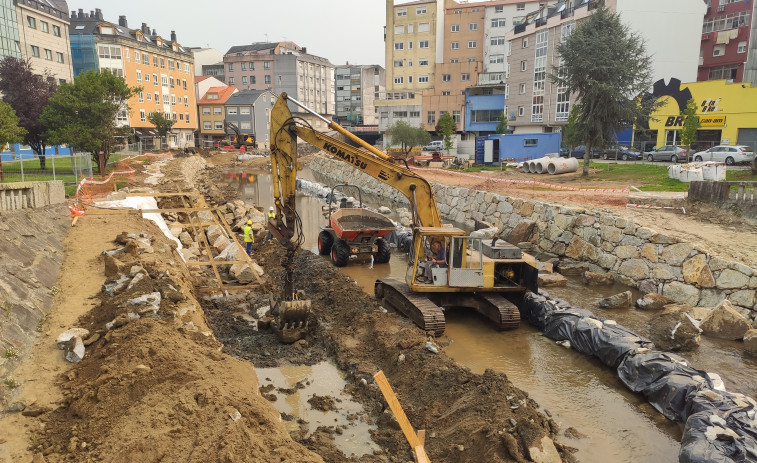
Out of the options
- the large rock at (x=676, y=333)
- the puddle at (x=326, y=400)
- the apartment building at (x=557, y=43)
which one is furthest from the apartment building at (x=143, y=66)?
the large rock at (x=676, y=333)

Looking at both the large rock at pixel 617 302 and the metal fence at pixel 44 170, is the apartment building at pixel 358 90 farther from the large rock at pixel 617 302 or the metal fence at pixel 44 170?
the large rock at pixel 617 302

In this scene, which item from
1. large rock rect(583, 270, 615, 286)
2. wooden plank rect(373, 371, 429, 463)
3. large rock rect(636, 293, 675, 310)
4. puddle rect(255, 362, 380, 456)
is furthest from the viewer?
large rock rect(583, 270, 615, 286)

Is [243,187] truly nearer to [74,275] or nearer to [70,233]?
[70,233]

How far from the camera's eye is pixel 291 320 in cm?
1023

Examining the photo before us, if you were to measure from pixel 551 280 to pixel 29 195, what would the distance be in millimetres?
14359

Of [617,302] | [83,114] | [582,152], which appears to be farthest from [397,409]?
[582,152]

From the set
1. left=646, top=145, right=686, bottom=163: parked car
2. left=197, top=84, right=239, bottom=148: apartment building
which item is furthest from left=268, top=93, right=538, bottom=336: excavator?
left=197, top=84, right=239, bottom=148: apartment building

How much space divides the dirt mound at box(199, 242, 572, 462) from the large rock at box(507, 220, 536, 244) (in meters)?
9.22

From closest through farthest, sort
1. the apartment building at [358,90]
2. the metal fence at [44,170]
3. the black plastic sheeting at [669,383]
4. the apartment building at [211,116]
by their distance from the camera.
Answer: the black plastic sheeting at [669,383] < the metal fence at [44,170] < the apartment building at [211,116] < the apartment building at [358,90]

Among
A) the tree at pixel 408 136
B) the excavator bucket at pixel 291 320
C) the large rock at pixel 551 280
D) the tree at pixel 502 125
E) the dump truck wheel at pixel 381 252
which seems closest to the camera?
the excavator bucket at pixel 291 320

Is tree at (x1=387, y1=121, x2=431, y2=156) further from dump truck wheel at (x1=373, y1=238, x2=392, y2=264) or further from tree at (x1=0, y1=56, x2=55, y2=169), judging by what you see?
dump truck wheel at (x1=373, y1=238, x2=392, y2=264)

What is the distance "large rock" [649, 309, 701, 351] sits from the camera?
33.5 feet

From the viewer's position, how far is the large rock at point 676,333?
1020cm

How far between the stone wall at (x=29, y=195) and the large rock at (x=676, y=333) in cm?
1492
